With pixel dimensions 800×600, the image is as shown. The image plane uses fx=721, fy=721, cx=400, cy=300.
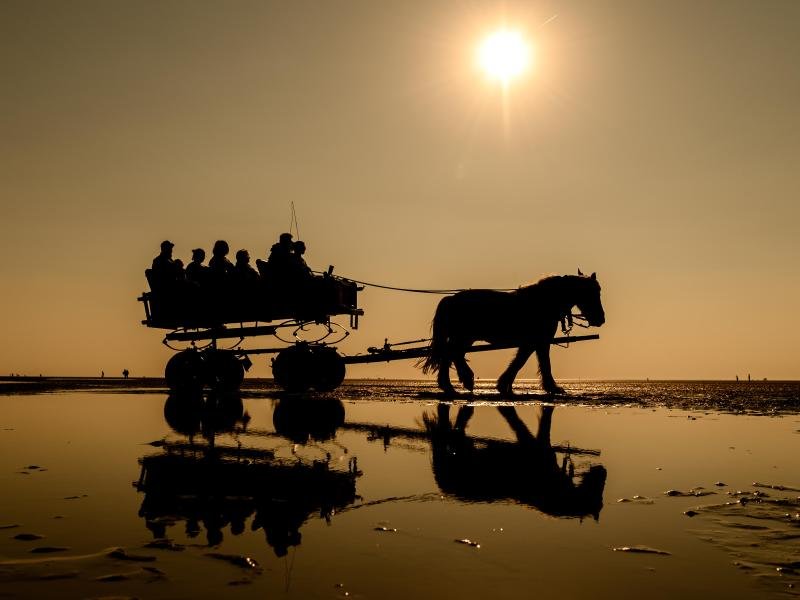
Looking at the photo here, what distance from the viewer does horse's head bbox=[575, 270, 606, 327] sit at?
715 inches

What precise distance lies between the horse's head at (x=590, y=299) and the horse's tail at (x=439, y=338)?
3299 millimetres

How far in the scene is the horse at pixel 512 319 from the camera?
17656 millimetres

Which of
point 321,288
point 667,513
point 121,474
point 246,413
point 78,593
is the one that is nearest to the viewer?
point 78,593

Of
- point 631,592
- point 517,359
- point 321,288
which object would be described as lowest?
point 631,592

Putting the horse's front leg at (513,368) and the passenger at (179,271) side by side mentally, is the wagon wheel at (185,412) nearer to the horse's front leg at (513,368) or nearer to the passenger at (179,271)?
the passenger at (179,271)

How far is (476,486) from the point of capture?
5.72m

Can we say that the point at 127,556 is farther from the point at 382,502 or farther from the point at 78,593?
the point at 382,502

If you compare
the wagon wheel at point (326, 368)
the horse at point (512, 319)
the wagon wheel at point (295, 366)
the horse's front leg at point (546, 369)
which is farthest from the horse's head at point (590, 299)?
the wagon wheel at point (295, 366)

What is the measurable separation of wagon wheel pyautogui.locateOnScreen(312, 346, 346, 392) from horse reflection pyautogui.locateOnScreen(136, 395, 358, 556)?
7549 mm

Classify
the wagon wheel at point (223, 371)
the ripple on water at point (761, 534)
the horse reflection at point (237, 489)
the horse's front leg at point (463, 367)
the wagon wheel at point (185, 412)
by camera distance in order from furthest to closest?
1. the horse's front leg at point (463, 367)
2. the wagon wheel at point (223, 371)
3. the wagon wheel at point (185, 412)
4. the horse reflection at point (237, 489)
5. the ripple on water at point (761, 534)

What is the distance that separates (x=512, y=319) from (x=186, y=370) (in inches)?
312

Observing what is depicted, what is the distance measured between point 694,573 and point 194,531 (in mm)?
2628

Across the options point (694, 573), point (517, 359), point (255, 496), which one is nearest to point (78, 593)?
point (255, 496)

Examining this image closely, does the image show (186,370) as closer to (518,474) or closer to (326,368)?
(326,368)
